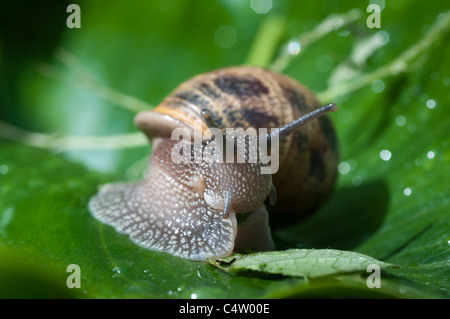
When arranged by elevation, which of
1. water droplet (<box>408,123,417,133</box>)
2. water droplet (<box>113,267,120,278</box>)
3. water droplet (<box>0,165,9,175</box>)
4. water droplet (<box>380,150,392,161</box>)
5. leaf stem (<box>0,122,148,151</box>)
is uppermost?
leaf stem (<box>0,122,148,151</box>)

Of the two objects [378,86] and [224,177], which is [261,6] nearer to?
[378,86]

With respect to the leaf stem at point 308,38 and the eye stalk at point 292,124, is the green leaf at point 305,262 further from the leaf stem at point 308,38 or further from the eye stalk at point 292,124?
the leaf stem at point 308,38

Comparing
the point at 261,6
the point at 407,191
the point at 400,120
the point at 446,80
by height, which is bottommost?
the point at 407,191

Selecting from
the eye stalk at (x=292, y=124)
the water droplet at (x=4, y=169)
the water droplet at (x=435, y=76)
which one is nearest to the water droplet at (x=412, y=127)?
the water droplet at (x=435, y=76)

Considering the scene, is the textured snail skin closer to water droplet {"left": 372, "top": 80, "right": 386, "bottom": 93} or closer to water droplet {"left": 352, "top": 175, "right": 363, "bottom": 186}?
water droplet {"left": 352, "top": 175, "right": 363, "bottom": 186}

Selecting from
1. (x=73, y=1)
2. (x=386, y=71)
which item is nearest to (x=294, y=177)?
(x=386, y=71)

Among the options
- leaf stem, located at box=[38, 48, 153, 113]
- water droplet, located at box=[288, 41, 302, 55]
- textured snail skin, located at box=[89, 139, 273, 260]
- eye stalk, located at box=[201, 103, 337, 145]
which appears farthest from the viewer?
leaf stem, located at box=[38, 48, 153, 113]

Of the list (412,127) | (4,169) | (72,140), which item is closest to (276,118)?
(412,127)

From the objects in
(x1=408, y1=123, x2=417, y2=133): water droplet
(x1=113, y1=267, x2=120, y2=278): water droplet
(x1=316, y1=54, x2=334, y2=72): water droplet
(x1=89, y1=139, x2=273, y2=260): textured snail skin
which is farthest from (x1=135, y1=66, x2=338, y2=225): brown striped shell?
(x1=316, y1=54, x2=334, y2=72): water droplet
